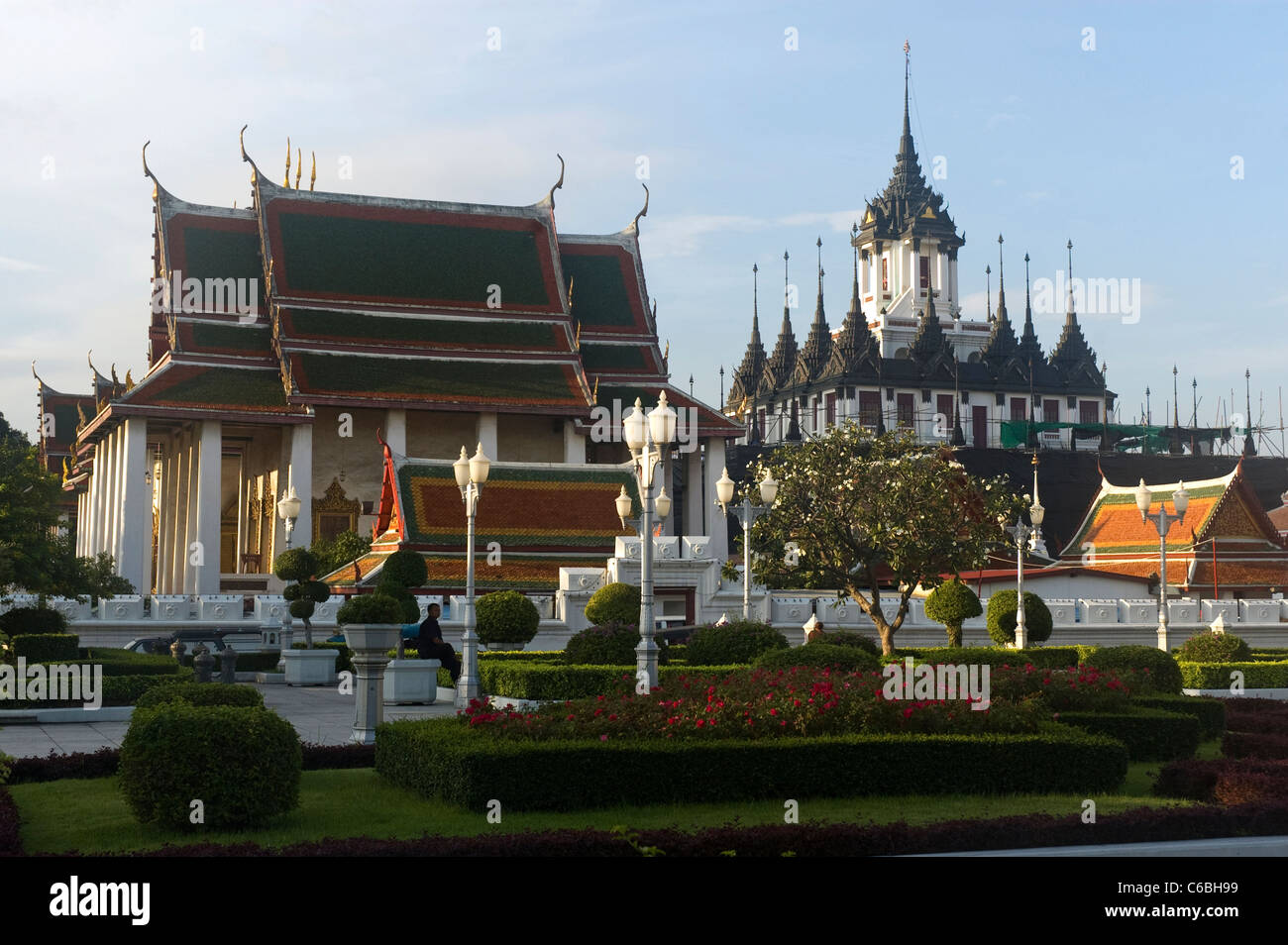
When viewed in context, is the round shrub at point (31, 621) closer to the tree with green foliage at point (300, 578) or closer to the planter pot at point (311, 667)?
the planter pot at point (311, 667)

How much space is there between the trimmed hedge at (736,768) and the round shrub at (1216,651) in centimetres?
1625

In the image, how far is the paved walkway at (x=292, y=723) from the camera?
1717cm

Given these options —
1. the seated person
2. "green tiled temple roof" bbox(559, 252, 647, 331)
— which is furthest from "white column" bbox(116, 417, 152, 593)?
the seated person

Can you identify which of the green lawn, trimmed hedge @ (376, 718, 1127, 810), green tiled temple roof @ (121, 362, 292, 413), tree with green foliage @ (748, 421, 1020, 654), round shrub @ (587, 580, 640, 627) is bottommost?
the green lawn

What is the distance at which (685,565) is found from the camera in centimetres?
3512

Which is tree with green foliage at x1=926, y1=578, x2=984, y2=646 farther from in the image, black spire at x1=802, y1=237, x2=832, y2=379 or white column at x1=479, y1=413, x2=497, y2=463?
black spire at x1=802, y1=237, x2=832, y2=379

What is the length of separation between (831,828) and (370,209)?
151 ft

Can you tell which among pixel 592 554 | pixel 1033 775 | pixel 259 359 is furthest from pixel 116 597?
pixel 1033 775

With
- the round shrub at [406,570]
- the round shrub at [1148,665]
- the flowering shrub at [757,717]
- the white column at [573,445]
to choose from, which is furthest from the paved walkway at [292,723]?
the white column at [573,445]

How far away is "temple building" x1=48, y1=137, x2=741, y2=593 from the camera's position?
4653 centimetres

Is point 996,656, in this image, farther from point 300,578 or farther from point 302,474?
point 302,474

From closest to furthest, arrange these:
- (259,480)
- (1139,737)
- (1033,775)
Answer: (1033,775)
(1139,737)
(259,480)

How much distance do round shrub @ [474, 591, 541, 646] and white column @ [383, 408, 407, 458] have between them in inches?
829
